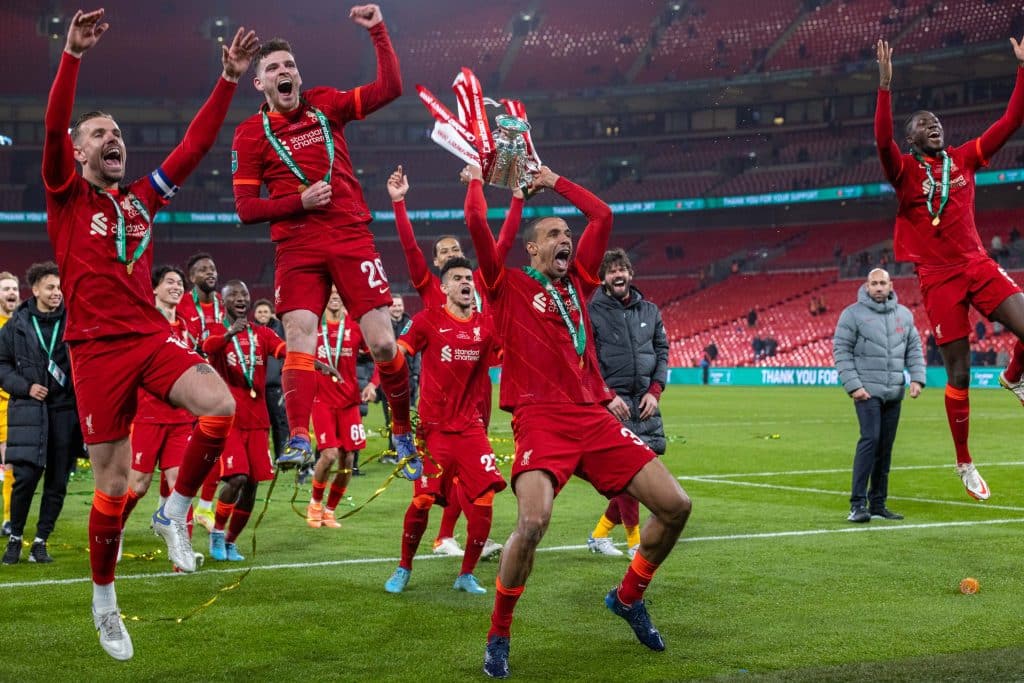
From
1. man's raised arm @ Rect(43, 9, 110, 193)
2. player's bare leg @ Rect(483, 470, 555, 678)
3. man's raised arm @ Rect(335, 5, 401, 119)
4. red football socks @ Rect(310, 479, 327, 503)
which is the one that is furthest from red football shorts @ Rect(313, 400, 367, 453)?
man's raised arm @ Rect(43, 9, 110, 193)

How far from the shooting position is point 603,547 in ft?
32.8

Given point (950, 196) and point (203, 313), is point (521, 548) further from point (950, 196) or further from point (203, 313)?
point (203, 313)

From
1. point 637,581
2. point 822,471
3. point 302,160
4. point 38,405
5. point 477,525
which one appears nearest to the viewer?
point 637,581

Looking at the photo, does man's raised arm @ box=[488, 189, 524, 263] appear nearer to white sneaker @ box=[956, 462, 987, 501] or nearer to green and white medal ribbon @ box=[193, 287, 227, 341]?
green and white medal ribbon @ box=[193, 287, 227, 341]

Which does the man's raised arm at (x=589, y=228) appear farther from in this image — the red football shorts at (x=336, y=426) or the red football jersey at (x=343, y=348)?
the red football jersey at (x=343, y=348)

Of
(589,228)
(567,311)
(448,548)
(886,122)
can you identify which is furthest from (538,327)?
(448,548)

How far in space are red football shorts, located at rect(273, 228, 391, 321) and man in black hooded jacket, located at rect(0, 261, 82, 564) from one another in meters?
3.48

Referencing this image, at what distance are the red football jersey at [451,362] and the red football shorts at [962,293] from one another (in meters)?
3.32

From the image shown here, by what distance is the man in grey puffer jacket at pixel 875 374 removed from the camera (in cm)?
1176

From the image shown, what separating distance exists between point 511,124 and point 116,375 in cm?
271

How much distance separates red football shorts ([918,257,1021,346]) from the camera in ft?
29.3

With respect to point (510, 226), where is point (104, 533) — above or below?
below

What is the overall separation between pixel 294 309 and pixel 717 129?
5493 centimetres

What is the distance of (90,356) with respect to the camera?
6.50 metres
